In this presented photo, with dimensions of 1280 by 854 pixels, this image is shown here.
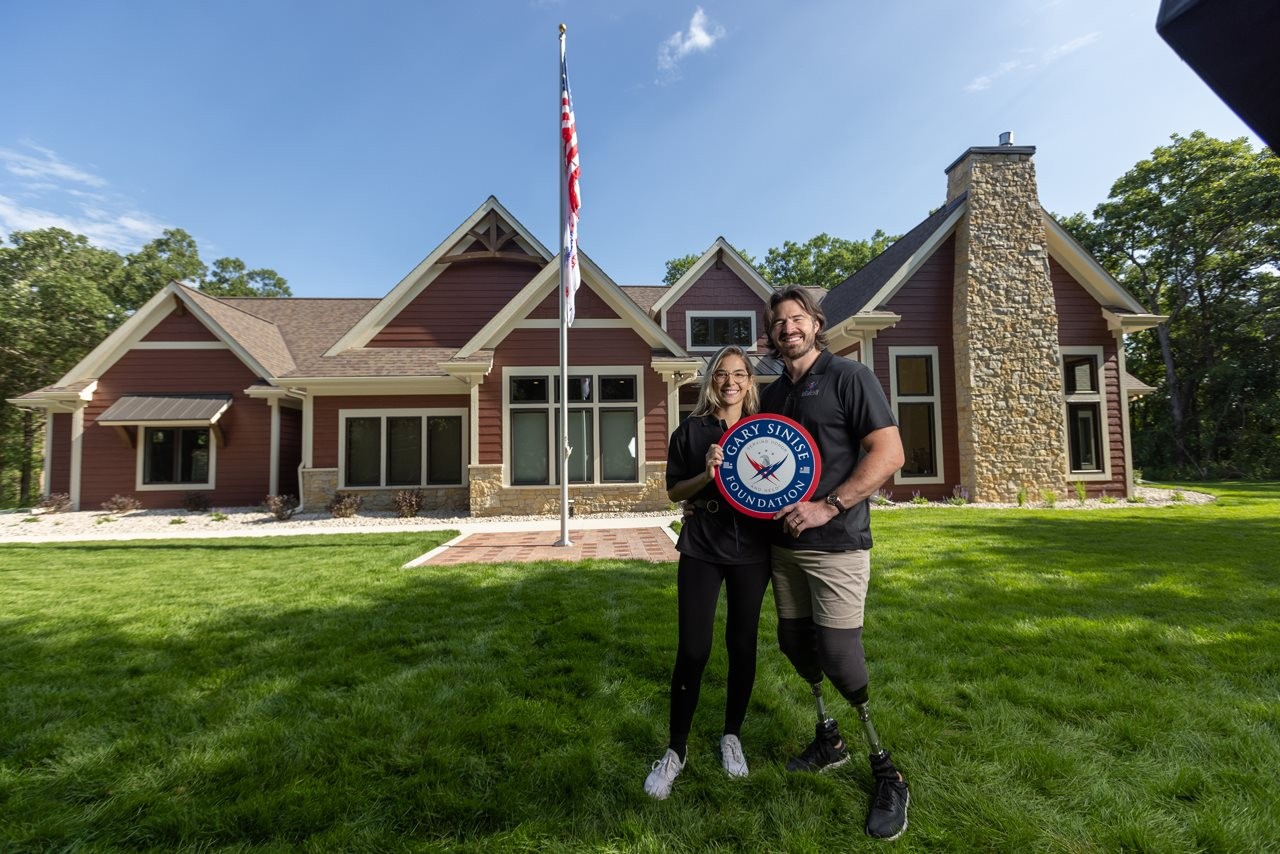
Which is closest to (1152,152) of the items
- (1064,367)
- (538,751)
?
(1064,367)

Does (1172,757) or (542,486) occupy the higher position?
(542,486)

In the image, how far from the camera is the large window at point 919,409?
12.7 meters

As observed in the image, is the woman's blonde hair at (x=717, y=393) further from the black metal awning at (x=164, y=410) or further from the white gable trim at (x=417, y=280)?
the black metal awning at (x=164, y=410)

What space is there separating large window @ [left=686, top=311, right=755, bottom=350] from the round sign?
1325 cm

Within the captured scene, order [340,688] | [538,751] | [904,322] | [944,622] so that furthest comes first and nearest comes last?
[904,322] → [944,622] → [340,688] → [538,751]

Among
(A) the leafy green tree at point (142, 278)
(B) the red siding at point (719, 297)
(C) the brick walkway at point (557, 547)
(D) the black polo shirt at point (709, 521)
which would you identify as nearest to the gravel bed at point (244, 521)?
(C) the brick walkway at point (557, 547)

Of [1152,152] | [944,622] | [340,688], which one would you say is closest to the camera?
[340,688]

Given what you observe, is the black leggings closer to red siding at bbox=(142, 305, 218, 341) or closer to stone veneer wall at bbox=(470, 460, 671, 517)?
stone veneer wall at bbox=(470, 460, 671, 517)

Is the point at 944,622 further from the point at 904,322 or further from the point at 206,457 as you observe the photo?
the point at 206,457

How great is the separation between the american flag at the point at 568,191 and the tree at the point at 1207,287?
27.1 metres

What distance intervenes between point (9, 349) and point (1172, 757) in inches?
1198

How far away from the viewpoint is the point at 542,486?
11.2 m

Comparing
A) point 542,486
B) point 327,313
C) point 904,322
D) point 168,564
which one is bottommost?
A: point 168,564

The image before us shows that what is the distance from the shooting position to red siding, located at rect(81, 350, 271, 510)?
13.4 m
